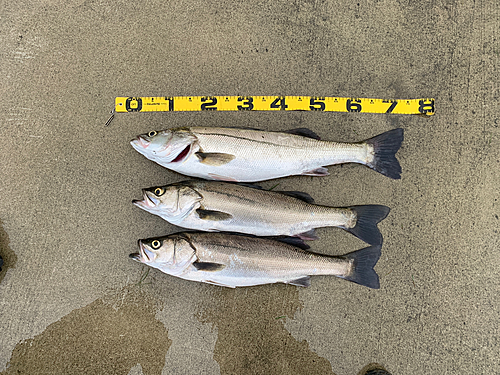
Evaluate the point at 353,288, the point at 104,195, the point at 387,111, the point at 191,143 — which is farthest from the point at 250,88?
the point at 353,288

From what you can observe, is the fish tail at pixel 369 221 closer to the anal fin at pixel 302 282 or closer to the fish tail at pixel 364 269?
the fish tail at pixel 364 269

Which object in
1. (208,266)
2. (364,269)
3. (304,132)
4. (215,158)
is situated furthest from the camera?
(304,132)

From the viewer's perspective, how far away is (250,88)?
3.73 m

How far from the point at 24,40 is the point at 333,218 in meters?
4.19

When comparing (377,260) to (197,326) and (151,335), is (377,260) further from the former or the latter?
(151,335)

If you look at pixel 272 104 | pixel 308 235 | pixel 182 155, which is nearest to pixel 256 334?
pixel 308 235

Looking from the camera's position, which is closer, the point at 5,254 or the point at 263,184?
the point at 5,254

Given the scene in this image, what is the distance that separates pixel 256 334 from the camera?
3521mm

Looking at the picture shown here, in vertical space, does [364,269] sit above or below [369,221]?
below

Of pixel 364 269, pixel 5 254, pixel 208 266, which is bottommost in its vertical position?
pixel 5 254

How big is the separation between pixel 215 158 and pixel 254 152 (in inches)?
16.4

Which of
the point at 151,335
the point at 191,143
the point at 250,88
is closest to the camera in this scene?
the point at 191,143

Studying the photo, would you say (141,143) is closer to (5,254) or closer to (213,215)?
(213,215)

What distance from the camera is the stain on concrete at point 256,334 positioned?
3502mm
